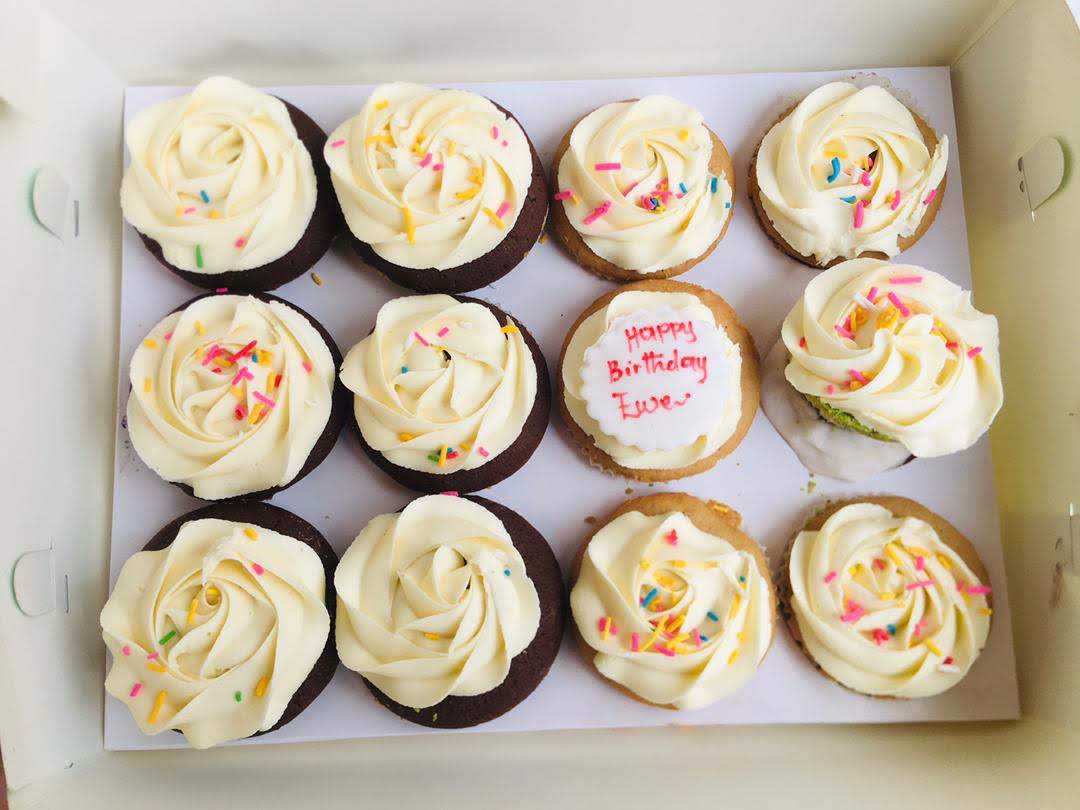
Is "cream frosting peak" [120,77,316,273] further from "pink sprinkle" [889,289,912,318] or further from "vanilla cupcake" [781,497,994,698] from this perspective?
"vanilla cupcake" [781,497,994,698]

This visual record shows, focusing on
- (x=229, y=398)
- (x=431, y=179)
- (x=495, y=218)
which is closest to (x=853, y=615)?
(x=495, y=218)

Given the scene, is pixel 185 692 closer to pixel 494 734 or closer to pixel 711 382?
pixel 494 734

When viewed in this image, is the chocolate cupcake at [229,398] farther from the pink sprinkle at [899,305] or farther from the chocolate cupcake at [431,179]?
the pink sprinkle at [899,305]

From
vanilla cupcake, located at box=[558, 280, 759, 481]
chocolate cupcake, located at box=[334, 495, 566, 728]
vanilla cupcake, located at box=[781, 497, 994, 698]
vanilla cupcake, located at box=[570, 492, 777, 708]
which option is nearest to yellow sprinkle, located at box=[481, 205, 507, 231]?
vanilla cupcake, located at box=[558, 280, 759, 481]

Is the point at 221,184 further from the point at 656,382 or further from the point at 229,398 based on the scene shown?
the point at 656,382

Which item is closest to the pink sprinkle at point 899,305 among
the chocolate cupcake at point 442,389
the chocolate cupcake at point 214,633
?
the chocolate cupcake at point 442,389

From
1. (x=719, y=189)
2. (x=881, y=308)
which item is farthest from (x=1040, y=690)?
(x=719, y=189)

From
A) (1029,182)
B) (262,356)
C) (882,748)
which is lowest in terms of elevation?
(882,748)
